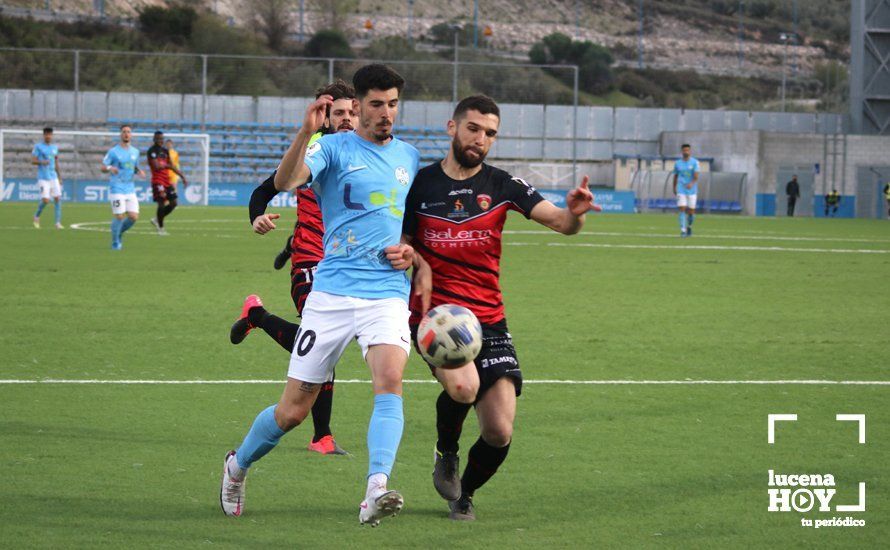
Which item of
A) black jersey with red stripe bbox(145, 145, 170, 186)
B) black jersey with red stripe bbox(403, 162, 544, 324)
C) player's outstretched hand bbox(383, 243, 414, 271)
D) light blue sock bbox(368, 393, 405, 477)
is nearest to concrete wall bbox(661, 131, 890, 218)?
black jersey with red stripe bbox(145, 145, 170, 186)

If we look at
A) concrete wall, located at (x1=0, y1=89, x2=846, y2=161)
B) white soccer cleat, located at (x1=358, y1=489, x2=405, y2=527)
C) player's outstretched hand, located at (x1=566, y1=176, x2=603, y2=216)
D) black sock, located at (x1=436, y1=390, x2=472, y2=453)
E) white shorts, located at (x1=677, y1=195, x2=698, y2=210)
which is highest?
concrete wall, located at (x1=0, y1=89, x2=846, y2=161)

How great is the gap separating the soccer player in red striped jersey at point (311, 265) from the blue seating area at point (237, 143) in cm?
4299

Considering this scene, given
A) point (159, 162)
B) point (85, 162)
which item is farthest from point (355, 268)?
point (85, 162)

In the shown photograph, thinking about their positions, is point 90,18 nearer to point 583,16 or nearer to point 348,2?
point 348,2

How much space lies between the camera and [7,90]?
1989 inches

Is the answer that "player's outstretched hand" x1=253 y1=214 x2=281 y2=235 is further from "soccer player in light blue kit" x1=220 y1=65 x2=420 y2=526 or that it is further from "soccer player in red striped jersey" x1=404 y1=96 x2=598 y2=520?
"soccer player in red striped jersey" x1=404 y1=96 x2=598 y2=520

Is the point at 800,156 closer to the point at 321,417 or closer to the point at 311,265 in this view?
the point at 311,265

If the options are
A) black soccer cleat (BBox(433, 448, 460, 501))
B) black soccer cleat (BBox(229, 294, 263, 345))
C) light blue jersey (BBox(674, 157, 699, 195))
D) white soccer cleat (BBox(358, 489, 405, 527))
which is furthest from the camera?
light blue jersey (BBox(674, 157, 699, 195))

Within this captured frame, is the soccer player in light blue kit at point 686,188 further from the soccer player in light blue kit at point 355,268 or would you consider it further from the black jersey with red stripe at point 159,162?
the soccer player in light blue kit at point 355,268

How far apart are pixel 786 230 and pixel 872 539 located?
33.2m

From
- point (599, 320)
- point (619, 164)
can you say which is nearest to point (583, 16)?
point (619, 164)

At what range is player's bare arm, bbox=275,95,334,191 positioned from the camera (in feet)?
18.9

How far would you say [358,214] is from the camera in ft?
20.0

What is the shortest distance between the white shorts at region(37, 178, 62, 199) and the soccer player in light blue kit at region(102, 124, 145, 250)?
6924mm
